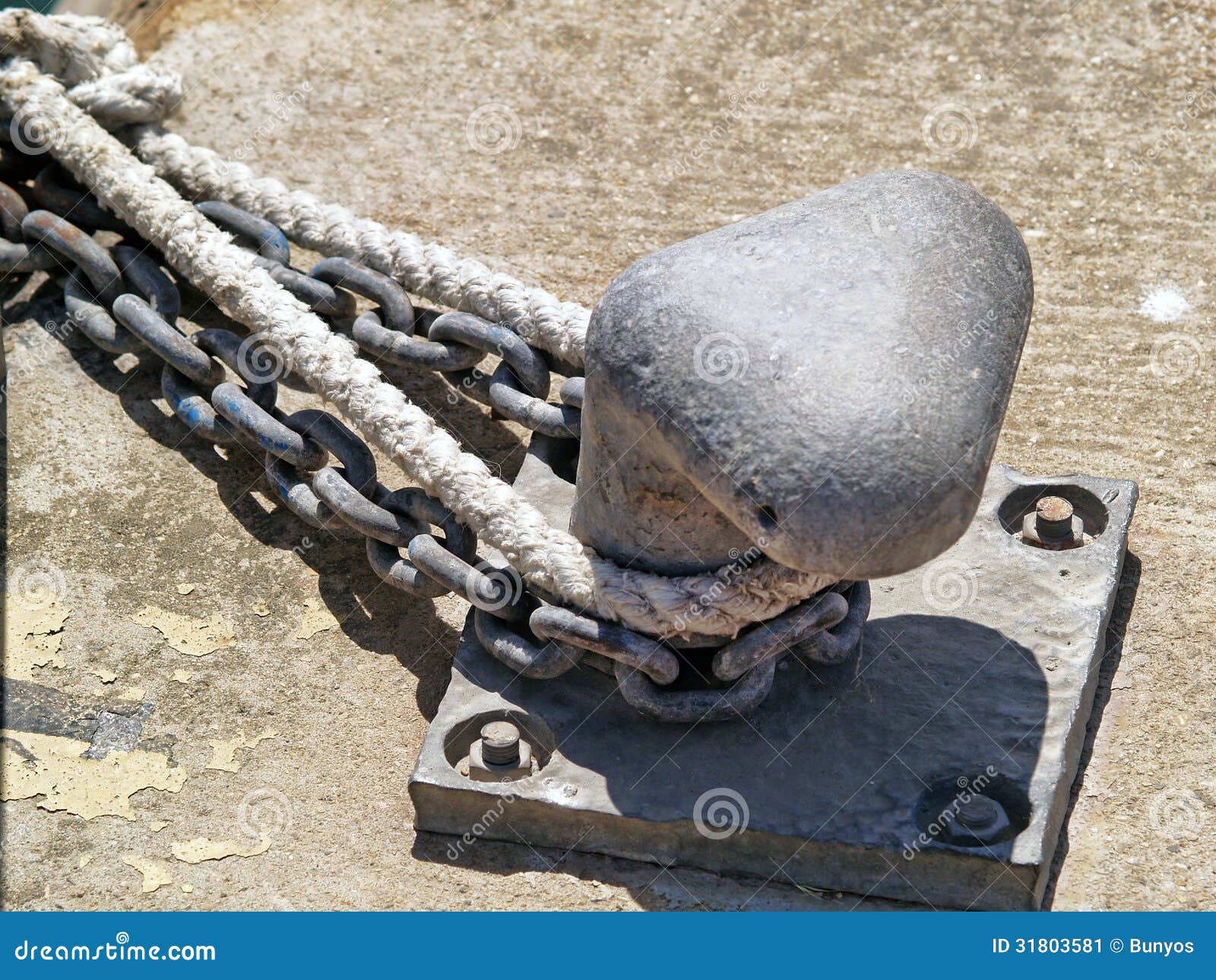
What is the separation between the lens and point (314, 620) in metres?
3.72

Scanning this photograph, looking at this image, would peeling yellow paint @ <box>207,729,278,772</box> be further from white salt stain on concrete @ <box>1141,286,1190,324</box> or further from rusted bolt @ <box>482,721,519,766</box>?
white salt stain on concrete @ <box>1141,286,1190,324</box>

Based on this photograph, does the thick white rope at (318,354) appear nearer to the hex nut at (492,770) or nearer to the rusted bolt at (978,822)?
the hex nut at (492,770)

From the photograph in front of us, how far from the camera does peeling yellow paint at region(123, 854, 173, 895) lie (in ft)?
10.4

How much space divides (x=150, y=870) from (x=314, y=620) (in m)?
0.72

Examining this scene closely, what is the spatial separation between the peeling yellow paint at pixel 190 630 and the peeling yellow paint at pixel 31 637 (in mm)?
174

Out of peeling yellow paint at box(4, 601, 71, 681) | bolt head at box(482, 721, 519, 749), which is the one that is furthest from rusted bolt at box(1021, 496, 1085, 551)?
peeling yellow paint at box(4, 601, 71, 681)

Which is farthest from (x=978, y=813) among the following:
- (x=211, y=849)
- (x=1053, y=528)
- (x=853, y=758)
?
(x=211, y=849)

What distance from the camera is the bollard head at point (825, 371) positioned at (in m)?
2.73

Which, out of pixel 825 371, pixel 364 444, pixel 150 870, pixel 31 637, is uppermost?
pixel 825 371

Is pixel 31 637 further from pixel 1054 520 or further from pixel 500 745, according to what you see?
pixel 1054 520

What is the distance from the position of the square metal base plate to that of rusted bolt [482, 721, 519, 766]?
0.23 feet

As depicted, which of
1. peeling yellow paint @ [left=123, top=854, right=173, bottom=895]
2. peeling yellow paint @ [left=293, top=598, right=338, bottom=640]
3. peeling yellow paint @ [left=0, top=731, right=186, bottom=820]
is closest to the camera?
peeling yellow paint @ [left=123, top=854, right=173, bottom=895]

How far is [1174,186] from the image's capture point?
479cm

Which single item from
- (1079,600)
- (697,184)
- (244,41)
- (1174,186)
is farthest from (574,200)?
(1079,600)
